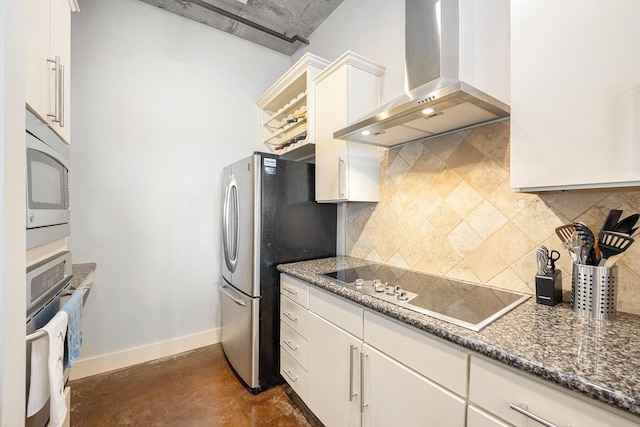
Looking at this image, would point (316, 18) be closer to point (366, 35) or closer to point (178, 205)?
point (366, 35)

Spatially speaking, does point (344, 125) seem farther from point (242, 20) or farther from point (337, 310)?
point (242, 20)

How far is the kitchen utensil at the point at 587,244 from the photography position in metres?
0.97

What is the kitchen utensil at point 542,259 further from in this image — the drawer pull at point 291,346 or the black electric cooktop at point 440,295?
the drawer pull at point 291,346

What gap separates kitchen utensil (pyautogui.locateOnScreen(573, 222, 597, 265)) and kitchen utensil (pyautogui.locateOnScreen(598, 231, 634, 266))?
25mm

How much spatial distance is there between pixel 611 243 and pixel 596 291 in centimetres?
18

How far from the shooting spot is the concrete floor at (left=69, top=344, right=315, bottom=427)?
1.66m

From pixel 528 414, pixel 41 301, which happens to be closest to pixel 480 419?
pixel 528 414

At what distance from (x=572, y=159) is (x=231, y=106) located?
8.94ft

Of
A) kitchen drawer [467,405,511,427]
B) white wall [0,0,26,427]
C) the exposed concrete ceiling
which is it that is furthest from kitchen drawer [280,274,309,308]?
the exposed concrete ceiling

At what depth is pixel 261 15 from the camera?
248 centimetres

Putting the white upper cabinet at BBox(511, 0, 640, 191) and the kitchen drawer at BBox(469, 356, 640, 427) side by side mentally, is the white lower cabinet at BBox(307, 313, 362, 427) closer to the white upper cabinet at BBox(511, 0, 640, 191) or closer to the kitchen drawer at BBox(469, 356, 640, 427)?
the kitchen drawer at BBox(469, 356, 640, 427)

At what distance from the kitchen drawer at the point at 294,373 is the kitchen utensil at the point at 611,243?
61.0 inches

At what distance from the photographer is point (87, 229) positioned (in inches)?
83.2

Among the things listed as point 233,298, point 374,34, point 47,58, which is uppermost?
point 374,34
